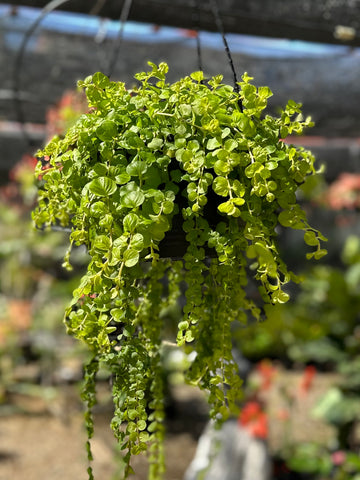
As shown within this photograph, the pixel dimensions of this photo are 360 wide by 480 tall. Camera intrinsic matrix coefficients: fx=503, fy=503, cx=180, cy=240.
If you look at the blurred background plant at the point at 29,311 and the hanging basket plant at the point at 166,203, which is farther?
the blurred background plant at the point at 29,311

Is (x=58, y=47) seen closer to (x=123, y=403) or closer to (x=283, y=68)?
(x=283, y=68)

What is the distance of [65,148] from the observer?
2.91 ft

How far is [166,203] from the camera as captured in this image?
759mm

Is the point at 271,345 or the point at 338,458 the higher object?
the point at 338,458

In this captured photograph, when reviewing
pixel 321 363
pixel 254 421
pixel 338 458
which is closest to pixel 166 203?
pixel 254 421

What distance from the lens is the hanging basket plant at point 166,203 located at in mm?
753

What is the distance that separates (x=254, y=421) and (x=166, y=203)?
Result: 8.48ft

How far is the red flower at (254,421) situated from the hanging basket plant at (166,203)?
2.22 metres

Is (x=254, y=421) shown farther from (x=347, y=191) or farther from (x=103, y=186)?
(x=347, y=191)

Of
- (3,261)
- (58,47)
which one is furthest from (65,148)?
(3,261)

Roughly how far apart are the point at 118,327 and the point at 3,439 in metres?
3.50

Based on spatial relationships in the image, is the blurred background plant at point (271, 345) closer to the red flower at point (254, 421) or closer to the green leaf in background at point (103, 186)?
the red flower at point (254, 421)

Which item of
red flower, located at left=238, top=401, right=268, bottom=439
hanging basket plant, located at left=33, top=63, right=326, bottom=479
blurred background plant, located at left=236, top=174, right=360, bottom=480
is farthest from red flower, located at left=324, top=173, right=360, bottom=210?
hanging basket plant, located at left=33, top=63, right=326, bottom=479

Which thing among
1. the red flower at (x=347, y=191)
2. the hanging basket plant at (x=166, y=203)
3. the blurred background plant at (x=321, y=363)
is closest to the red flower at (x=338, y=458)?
the blurred background plant at (x=321, y=363)
